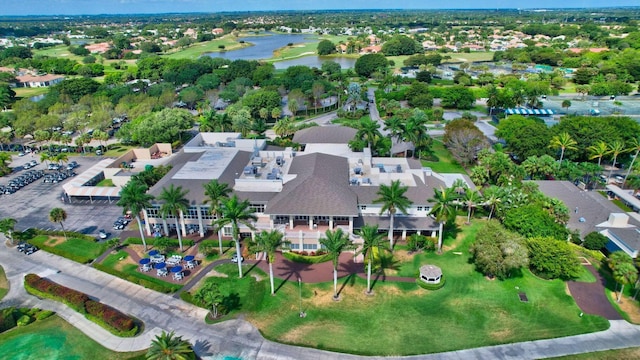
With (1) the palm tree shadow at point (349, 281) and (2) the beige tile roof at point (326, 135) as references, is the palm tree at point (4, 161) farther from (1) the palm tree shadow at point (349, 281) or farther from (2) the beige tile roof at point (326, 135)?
(1) the palm tree shadow at point (349, 281)

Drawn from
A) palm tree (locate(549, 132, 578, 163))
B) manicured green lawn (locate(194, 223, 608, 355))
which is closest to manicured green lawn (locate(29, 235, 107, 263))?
manicured green lawn (locate(194, 223, 608, 355))

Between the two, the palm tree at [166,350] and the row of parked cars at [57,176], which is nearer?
the palm tree at [166,350]

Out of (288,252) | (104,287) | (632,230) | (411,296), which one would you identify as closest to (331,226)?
(288,252)

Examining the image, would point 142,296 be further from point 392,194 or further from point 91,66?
point 91,66

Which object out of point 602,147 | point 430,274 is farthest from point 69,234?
point 602,147

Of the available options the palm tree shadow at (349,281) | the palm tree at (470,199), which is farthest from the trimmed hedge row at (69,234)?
the palm tree at (470,199)
